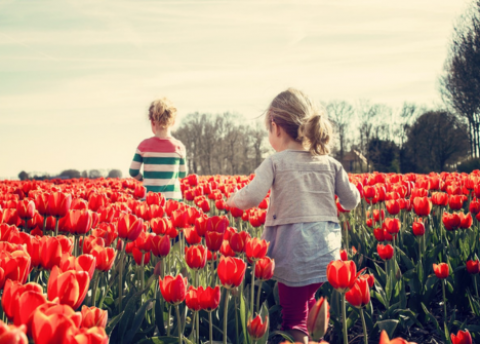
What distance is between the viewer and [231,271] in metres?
2.10

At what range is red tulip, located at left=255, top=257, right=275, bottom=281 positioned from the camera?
8.46 feet

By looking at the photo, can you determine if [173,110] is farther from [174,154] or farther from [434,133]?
[434,133]

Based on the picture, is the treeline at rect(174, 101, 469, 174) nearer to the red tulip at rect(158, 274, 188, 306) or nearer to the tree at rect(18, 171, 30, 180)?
the tree at rect(18, 171, 30, 180)

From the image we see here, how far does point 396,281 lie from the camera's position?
381 centimetres

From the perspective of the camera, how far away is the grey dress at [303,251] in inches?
122

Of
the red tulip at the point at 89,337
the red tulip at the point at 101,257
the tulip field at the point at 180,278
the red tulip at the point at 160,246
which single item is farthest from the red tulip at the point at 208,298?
the red tulip at the point at 89,337

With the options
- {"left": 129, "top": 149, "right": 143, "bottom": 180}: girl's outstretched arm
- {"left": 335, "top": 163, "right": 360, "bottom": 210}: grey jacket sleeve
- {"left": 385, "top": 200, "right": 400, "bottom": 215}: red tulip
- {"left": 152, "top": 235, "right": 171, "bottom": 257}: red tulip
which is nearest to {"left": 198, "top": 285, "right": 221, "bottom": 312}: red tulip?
{"left": 152, "top": 235, "right": 171, "bottom": 257}: red tulip

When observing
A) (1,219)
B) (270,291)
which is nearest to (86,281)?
(1,219)

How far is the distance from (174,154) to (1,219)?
3146mm

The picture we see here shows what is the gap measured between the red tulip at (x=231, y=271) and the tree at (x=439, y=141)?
1332 inches

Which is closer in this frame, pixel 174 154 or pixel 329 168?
pixel 329 168

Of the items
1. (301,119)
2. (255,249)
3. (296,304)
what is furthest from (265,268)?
(301,119)

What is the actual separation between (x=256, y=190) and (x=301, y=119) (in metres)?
0.68

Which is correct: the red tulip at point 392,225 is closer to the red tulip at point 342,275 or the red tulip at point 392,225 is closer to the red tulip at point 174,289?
the red tulip at point 342,275
